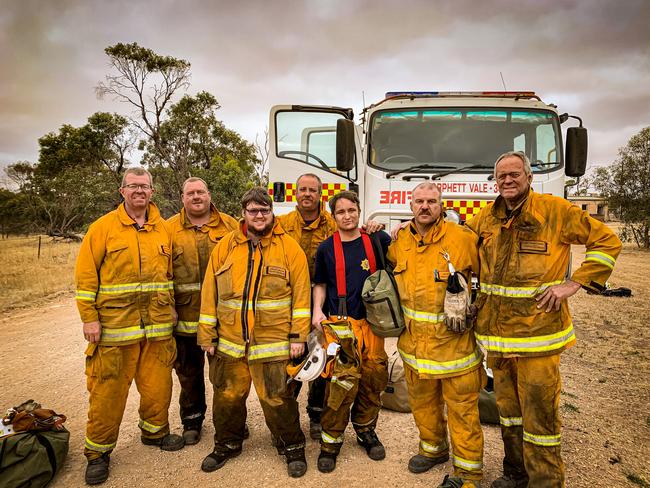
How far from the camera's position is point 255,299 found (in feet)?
9.34

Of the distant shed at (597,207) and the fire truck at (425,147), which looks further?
the fire truck at (425,147)

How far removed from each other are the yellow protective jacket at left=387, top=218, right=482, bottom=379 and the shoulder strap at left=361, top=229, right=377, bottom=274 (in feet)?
0.78

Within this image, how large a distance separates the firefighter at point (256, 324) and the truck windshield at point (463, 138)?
82.8 inches

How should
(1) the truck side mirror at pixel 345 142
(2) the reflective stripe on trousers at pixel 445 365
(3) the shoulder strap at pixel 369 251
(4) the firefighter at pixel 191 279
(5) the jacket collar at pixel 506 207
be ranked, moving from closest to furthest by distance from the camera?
(5) the jacket collar at pixel 506 207 < (2) the reflective stripe on trousers at pixel 445 365 < (3) the shoulder strap at pixel 369 251 < (4) the firefighter at pixel 191 279 < (1) the truck side mirror at pixel 345 142

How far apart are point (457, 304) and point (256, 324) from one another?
4.32ft

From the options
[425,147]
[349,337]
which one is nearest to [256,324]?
[349,337]

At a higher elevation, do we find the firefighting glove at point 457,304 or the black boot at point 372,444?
the firefighting glove at point 457,304

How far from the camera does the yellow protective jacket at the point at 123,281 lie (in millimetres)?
2857

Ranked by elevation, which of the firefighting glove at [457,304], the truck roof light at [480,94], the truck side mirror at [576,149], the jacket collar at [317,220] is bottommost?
the firefighting glove at [457,304]

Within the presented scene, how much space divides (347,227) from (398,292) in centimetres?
59

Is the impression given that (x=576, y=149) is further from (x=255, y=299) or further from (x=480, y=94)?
(x=255, y=299)

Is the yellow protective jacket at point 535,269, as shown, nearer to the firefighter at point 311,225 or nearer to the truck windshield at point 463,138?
the firefighter at point 311,225

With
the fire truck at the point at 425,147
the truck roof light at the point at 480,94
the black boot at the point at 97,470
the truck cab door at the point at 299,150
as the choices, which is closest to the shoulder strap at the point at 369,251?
the fire truck at the point at 425,147

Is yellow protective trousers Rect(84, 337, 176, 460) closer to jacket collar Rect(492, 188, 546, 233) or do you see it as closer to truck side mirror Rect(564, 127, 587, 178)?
jacket collar Rect(492, 188, 546, 233)
